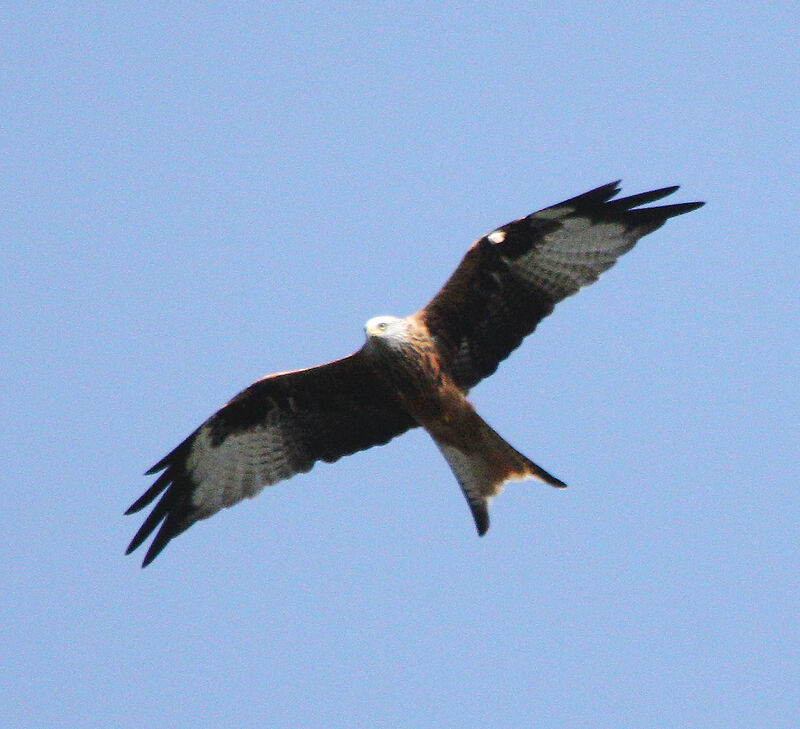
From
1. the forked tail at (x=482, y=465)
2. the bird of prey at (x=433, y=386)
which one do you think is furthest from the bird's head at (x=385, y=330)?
the forked tail at (x=482, y=465)

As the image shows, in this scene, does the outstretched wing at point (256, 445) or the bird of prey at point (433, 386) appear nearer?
the bird of prey at point (433, 386)

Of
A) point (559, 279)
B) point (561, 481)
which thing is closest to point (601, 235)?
point (559, 279)

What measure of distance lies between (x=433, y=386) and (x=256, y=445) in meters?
1.46

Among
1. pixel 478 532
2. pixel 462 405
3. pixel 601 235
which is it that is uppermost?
pixel 601 235

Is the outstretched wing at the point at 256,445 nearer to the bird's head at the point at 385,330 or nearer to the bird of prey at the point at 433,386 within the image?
the bird of prey at the point at 433,386

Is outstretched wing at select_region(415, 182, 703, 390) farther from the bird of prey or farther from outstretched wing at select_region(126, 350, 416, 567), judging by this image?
outstretched wing at select_region(126, 350, 416, 567)

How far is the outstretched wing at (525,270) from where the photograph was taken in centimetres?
878

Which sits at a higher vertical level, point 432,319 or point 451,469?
point 432,319

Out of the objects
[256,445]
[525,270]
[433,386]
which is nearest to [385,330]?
[433,386]

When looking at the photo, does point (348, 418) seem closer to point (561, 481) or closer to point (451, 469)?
point (451, 469)

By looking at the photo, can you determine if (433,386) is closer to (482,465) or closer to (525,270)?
(482,465)

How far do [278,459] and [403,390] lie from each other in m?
1.20

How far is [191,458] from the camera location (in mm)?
9531

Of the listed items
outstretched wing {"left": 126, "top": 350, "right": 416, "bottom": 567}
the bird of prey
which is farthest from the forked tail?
outstretched wing {"left": 126, "top": 350, "right": 416, "bottom": 567}
